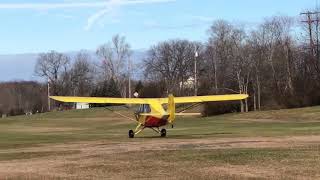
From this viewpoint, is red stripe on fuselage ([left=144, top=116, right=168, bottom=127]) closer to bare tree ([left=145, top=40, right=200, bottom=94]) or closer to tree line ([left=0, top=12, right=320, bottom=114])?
tree line ([left=0, top=12, right=320, bottom=114])

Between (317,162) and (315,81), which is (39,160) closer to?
(317,162)

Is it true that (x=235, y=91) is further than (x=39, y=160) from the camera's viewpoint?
Yes

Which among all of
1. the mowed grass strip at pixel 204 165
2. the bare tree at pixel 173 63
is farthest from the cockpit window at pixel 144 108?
the bare tree at pixel 173 63

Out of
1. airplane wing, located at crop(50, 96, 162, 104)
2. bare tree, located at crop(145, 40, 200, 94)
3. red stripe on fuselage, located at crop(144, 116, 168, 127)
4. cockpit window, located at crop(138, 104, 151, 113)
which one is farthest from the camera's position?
bare tree, located at crop(145, 40, 200, 94)

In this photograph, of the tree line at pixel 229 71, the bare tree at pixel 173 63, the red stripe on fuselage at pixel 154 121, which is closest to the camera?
the red stripe on fuselage at pixel 154 121

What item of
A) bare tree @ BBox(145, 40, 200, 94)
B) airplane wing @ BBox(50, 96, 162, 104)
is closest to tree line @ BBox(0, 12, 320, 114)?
bare tree @ BBox(145, 40, 200, 94)

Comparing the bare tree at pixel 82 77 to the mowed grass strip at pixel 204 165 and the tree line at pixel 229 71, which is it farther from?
the mowed grass strip at pixel 204 165

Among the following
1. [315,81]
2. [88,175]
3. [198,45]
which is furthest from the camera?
[198,45]

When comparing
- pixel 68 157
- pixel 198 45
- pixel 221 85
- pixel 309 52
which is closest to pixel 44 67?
pixel 198 45

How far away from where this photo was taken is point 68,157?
18641 mm

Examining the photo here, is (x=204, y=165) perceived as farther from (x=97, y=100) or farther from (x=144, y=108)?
(x=97, y=100)

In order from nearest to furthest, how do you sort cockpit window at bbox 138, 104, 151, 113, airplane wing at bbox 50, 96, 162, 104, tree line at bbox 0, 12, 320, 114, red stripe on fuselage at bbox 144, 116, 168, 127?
red stripe on fuselage at bbox 144, 116, 168, 127, cockpit window at bbox 138, 104, 151, 113, airplane wing at bbox 50, 96, 162, 104, tree line at bbox 0, 12, 320, 114

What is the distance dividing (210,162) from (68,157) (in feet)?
17.2

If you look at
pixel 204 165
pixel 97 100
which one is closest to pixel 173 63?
pixel 97 100
